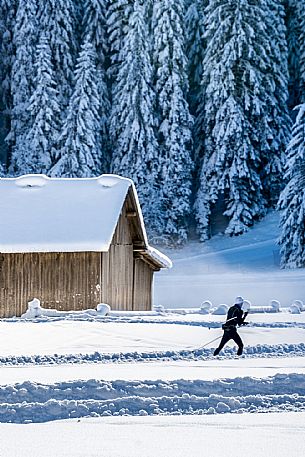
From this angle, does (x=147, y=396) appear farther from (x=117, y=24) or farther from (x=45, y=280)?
(x=117, y=24)

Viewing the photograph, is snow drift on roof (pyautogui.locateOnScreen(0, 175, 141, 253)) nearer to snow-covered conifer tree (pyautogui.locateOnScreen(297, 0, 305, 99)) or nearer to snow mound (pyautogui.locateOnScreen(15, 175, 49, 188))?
snow mound (pyautogui.locateOnScreen(15, 175, 49, 188))

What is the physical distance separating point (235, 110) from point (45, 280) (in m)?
25.4

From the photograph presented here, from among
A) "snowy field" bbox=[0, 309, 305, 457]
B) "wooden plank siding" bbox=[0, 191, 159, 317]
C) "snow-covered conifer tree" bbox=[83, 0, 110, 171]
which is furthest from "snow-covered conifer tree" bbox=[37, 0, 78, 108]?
"snowy field" bbox=[0, 309, 305, 457]

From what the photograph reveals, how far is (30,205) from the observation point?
94.4ft

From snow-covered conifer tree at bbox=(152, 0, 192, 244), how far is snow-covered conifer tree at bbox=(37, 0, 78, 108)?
5848 millimetres

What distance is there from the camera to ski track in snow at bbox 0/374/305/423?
392 inches

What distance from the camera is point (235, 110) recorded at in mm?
49312

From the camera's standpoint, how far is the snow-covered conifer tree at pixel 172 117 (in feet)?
163

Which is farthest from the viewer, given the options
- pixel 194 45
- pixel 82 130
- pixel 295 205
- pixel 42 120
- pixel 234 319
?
pixel 194 45

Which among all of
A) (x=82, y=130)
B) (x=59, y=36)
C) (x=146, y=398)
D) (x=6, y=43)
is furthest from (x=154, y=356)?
(x=6, y=43)

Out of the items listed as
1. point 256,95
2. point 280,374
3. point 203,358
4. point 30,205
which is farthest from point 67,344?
point 256,95

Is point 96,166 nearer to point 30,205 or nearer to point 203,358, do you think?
point 30,205

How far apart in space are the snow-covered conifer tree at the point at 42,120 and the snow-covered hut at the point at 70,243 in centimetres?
2096

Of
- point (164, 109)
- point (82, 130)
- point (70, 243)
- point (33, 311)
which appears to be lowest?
point (33, 311)
